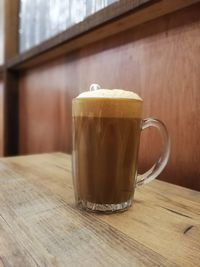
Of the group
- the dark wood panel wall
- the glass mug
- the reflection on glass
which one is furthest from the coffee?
the reflection on glass

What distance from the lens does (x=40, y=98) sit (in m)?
1.30

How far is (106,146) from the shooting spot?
389mm

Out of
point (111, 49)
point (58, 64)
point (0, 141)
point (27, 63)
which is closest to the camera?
point (111, 49)

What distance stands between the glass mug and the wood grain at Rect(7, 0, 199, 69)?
11.6 inches

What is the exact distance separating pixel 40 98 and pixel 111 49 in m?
0.59

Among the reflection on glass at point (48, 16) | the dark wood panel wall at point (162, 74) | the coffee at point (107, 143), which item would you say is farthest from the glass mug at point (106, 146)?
the reflection on glass at point (48, 16)

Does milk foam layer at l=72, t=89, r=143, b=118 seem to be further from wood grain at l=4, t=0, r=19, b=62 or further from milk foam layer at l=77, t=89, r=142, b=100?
wood grain at l=4, t=0, r=19, b=62

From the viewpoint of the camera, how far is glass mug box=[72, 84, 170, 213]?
0.39m

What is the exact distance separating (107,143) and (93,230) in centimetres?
12

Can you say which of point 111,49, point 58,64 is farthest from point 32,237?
point 58,64

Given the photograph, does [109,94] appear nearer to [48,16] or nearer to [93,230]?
[93,230]

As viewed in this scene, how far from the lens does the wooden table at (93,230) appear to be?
0.89 feet

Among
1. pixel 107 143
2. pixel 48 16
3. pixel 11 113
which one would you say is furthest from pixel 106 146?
pixel 11 113

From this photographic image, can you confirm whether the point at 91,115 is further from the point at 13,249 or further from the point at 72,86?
the point at 72,86
